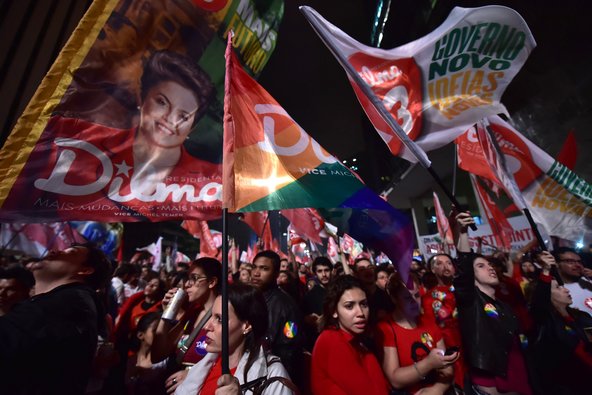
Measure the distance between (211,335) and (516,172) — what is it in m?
4.32

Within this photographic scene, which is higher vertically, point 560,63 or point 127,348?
point 560,63

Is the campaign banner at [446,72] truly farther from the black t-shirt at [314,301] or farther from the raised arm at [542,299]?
the black t-shirt at [314,301]

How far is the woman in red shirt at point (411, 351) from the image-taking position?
2160mm

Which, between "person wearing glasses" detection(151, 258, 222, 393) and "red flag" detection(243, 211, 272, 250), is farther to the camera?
"red flag" detection(243, 211, 272, 250)

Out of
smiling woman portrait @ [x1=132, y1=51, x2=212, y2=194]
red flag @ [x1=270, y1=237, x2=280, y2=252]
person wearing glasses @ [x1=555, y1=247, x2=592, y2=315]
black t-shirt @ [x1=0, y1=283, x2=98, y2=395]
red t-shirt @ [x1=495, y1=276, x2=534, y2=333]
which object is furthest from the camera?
red flag @ [x1=270, y1=237, x2=280, y2=252]

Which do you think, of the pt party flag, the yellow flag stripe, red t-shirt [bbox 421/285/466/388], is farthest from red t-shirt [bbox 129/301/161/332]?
red t-shirt [bbox 421/285/466/388]

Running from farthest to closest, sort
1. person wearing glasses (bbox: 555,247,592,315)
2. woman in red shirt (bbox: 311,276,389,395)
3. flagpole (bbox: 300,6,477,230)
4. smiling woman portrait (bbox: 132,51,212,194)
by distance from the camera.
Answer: person wearing glasses (bbox: 555,247,592,315) < flagpole (bbox: 300,6,477,230) < smiling woman portrait (bbox: 132,51,212,194) < woman in red shirt (bbox: 311,276,389,395)

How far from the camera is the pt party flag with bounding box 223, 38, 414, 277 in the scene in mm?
2137

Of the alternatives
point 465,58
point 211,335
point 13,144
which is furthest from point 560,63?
point 13,144

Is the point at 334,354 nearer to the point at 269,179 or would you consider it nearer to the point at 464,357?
the point at 269,179

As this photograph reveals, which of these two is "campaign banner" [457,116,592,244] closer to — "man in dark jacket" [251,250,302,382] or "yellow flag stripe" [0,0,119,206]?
"man in dark jacket" [251,250,302,382]

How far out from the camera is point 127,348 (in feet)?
→ 11.9

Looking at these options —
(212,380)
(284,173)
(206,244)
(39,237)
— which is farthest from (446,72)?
(39,237)

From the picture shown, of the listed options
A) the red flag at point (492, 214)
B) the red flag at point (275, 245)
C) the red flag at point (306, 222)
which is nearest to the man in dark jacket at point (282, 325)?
the red flag at point (306, 222)
